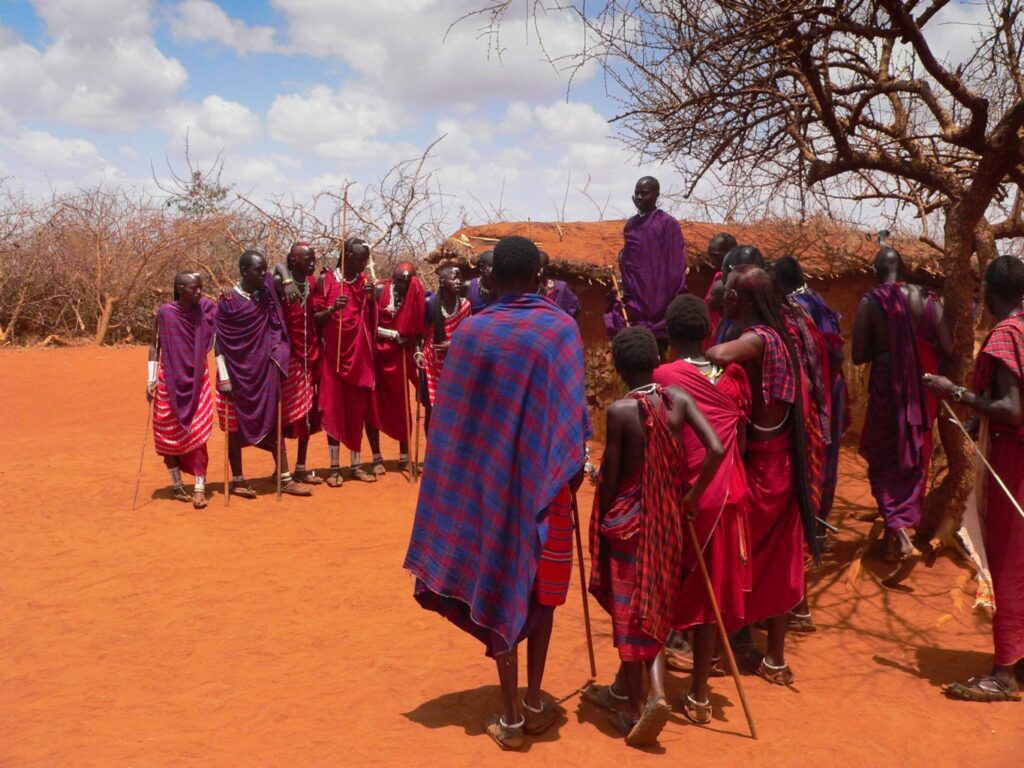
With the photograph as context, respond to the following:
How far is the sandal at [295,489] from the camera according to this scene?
7898 mm

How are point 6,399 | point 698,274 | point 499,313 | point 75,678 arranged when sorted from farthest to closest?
point 6,399 < point 698,274 < point 75,678 < point 499,313

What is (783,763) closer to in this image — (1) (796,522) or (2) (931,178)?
(1) (796,522)

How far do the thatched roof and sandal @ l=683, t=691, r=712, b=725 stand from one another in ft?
17.5

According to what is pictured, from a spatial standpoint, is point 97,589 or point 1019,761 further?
point 97,589

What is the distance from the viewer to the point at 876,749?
3576mm

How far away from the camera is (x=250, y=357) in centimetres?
772

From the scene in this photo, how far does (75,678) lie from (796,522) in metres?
3.43

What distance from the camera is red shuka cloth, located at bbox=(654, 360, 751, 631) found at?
360 cm

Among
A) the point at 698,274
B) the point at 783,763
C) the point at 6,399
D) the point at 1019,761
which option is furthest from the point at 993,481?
the point at 6,399

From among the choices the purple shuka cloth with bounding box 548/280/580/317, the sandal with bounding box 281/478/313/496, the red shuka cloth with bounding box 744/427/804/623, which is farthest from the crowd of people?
the sandal with bounding box 281/478/313/496

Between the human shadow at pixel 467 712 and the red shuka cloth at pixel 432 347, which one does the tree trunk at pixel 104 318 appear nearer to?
the red shuka cloth at pixel 432 347

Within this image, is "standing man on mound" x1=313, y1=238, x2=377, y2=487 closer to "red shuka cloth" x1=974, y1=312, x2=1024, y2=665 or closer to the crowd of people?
the crowd of people

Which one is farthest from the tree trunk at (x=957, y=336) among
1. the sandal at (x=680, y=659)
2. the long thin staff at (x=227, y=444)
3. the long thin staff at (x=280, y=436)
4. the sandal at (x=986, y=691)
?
the long thin staff at (x=227, y=444)

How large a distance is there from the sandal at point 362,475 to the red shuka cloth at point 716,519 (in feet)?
16.8
